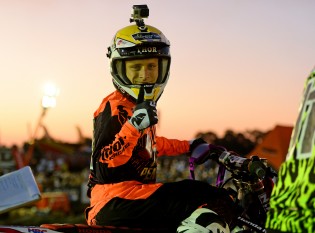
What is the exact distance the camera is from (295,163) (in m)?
3.18

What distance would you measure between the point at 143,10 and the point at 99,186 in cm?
172

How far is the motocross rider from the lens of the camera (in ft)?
16.6

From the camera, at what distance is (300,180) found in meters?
3.11

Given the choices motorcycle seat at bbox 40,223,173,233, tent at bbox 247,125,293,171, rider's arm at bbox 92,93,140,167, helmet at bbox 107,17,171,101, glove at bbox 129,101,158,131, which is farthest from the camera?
tent at bbox 247,125,293,171

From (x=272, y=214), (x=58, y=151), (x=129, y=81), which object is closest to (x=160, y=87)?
(x=129, y=81)

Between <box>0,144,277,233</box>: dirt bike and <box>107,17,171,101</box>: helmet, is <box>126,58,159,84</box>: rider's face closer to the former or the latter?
<box>107,17,171,101</box>: helmet

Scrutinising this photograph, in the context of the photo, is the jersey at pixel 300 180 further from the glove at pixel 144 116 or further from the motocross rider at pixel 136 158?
the glove at pixel 144 116

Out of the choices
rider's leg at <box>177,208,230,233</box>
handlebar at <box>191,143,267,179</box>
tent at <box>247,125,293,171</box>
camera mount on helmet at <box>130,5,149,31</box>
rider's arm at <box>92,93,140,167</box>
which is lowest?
tent at <box>247,125,293,171</box>

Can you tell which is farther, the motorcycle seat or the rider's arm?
the rider's arm

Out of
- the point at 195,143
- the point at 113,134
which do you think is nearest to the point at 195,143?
the point at 195,143

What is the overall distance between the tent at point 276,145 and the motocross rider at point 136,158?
18.5m

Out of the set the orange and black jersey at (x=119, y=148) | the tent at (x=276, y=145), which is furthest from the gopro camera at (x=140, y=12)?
the tent at (x=276, y=145)

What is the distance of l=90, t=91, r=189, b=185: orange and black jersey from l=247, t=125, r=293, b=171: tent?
18.7 meters

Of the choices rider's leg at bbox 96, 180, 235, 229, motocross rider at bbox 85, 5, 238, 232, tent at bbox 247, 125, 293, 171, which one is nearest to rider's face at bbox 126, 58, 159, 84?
motocross rider at bbox 85, 5, 238, 232
